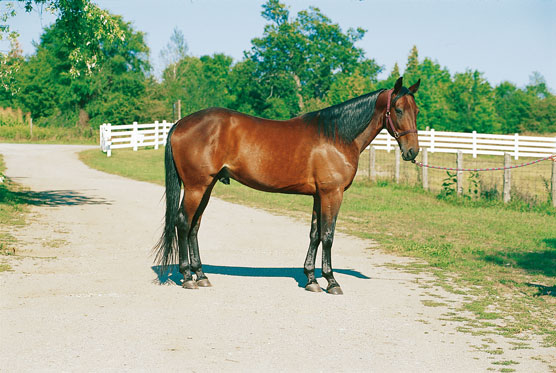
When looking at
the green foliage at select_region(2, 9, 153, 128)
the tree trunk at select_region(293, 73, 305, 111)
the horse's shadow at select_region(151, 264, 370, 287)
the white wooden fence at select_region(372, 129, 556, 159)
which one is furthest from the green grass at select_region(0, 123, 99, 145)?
the horse's shadow at select_region(151, 264, 370, 287)

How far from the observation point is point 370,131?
7.79m

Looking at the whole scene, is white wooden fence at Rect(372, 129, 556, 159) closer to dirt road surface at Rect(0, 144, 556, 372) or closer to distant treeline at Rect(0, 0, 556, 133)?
distant treeline at Rect(0, 0, 556, 133)

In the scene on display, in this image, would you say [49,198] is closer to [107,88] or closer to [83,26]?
[83,26]

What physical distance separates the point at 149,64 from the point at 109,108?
851 centimetres

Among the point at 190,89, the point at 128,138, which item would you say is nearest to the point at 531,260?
the point at 128,138

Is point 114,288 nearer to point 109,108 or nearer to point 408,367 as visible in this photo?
point 408,367

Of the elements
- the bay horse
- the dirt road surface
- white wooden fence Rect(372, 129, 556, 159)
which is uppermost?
white wooden fence Rect(372, 129, 556, 159)

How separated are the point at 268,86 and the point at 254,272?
6746 centimetres

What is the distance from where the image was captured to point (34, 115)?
71.2 m

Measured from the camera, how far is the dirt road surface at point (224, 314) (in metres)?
5.18

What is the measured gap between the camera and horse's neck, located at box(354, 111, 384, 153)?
7742 mm

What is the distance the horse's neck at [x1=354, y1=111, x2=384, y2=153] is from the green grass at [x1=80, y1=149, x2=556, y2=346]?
2.17 m

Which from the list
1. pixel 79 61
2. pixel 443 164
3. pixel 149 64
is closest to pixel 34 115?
pixel 149 64

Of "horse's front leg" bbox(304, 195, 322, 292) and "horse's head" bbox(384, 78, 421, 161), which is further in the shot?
"horse's front leg" bbox(304, 195, 322, 292)
